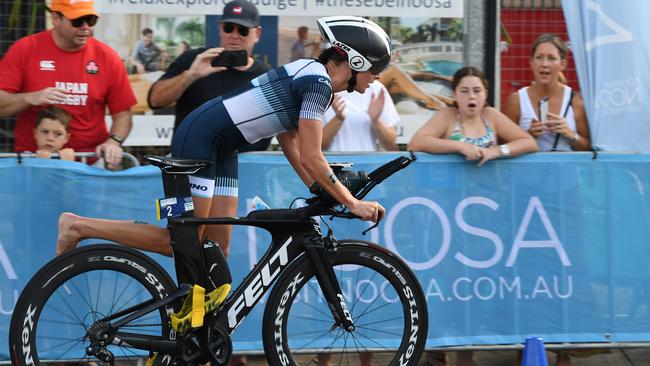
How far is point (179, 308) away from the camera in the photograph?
541 centimetres

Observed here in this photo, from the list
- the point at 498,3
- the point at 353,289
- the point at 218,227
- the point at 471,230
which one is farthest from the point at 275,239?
the point at 498,3

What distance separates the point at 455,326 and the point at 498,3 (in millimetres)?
2943

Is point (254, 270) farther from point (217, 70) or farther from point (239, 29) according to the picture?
point (239, 29)

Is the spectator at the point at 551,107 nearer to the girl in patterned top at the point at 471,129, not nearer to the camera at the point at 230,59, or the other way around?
the girl in patterned top at the point at 471,129

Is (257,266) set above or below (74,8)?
below

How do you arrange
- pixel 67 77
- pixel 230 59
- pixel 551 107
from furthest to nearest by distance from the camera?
pixel 551 107 → pixel 67 77 → pixel 230 59

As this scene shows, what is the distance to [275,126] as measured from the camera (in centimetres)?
544

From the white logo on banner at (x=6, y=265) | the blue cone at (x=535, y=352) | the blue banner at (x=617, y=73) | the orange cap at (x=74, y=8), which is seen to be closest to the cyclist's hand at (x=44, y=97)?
the orange cap at (x=74, y=8)

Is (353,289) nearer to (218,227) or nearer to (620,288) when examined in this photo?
(218,227)

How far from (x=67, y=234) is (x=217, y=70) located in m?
1.72

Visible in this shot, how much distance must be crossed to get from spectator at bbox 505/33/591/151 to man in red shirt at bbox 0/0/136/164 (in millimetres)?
2663

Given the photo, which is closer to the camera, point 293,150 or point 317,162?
point 317,162

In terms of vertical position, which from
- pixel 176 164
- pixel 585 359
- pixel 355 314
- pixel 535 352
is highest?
pixel 176 164

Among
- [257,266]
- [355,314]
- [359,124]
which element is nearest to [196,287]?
[257,266]
